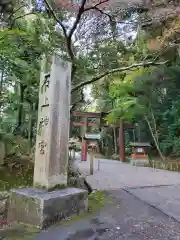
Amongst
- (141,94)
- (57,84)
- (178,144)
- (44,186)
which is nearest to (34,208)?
(44,186)

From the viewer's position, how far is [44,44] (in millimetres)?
5348

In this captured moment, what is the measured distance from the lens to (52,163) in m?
3.44

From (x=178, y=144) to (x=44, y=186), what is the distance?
8723 millimetres

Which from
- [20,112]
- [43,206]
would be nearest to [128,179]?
[20,112]

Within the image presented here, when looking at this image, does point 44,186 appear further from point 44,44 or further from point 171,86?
point 171,86

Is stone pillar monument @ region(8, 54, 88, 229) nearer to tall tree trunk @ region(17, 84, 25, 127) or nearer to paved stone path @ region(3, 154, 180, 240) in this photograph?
paved stone path @ region(3, 154, 180, 240)

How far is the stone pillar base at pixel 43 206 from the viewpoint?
117 inches

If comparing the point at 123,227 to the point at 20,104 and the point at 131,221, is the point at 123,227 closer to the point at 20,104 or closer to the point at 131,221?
the point at 131,221

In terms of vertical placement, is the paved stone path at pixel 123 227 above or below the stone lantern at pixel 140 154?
below

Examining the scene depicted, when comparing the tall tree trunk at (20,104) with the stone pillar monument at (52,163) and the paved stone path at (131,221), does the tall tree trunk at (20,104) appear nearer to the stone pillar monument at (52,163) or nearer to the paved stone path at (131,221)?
the stone pillar monument at (52,163)

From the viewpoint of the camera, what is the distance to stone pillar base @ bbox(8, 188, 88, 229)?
2.97 meters

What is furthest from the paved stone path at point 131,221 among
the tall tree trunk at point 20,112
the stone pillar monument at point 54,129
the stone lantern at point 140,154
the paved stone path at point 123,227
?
the stone lantern at point 140,154

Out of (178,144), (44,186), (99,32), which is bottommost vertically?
(44,186)

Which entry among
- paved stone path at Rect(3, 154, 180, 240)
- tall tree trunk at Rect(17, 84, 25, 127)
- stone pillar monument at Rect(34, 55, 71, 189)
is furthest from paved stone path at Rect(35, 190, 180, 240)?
tall tree trunk at Rect(17, 84, 25, 127)
